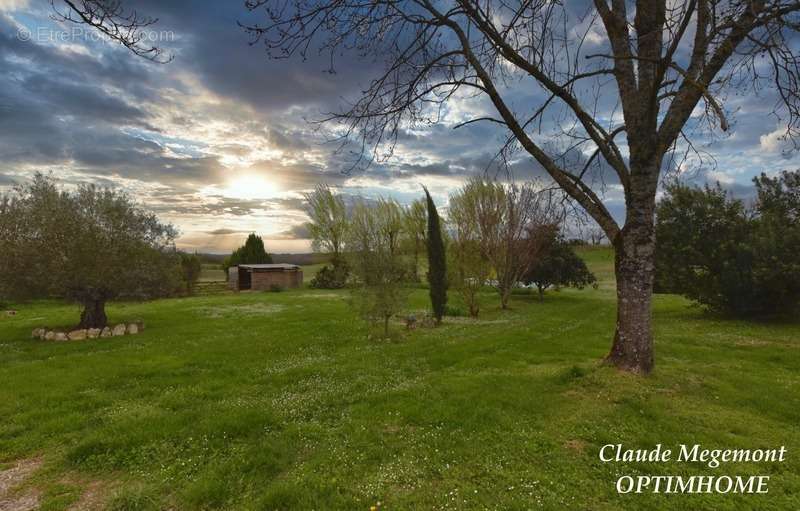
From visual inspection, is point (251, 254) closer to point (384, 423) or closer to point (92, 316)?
point (92, 316)

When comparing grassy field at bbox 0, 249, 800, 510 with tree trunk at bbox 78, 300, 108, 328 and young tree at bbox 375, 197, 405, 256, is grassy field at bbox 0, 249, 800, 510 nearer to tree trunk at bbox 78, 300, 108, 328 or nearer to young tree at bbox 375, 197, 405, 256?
tree trunk at bbox 78, 300, 108, 328

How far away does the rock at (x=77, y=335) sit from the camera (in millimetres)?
15940

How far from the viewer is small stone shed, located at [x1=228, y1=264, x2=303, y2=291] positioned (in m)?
42.2

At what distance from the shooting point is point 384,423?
6367mm

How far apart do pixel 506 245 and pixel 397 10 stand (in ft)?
67.8

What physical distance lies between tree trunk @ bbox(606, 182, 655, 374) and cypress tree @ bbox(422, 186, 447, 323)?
41.2ft

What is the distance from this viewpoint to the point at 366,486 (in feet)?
14.9

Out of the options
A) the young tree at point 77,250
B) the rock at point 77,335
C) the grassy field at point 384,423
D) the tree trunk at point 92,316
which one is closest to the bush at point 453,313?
the grassy field at point 384,423

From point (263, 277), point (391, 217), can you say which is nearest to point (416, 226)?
point (391, 217)

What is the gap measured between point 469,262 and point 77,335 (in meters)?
20.2

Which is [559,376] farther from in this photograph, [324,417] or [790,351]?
[790,351]

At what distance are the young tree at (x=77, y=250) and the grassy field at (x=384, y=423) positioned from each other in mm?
4966

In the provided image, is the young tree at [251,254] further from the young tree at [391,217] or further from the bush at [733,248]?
the bush at [733,248]

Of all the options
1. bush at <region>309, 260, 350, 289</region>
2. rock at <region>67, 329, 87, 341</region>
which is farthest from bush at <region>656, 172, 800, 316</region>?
bush at <region>309, 260, 350, 289</region>
